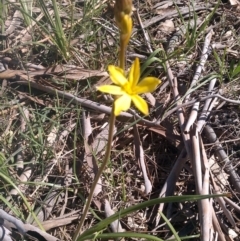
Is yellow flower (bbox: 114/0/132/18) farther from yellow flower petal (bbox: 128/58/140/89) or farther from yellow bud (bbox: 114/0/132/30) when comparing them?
yellow flower petal (bbox: 128/58/140/89)

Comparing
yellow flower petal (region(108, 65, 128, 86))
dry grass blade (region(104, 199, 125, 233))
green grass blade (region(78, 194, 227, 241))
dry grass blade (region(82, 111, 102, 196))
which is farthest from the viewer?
dry grass blade (region(82, 111, 102, 196))

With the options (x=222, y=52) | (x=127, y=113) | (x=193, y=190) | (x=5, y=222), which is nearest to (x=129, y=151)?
(x=127, y=113)

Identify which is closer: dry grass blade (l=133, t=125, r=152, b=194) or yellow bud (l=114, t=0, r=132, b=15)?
yellow bud (l=114, t=0, r=132, b=15)

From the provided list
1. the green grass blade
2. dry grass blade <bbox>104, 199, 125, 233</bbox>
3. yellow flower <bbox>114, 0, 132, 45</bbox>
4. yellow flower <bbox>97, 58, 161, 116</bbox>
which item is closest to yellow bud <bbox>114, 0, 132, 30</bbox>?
yellow flower <bbox>114, 0, 132, 45</bbox>

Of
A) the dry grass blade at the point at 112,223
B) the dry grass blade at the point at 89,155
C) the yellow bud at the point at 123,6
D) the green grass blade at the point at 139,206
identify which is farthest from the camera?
the dry grass blade at the point at 89,155

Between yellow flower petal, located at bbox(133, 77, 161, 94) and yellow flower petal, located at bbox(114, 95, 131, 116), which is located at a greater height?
yellow flower petal, located at bbox(133, 77, 161, 94)

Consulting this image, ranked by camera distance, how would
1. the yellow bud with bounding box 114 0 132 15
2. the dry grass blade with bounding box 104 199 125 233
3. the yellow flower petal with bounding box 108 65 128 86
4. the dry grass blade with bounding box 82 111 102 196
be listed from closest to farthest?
the yellow bud with bounding box 114 0 132 15, the yellow flower petal with bounding box 108 65 128 86, the dry grass blade with bounding box 104 199 125 233, the dry grass blade with bounding box 82 111 102 196

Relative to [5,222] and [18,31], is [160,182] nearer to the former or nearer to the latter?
[5,222]

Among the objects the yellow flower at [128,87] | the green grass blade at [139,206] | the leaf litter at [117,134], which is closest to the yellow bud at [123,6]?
the yellow flower at [128,87]

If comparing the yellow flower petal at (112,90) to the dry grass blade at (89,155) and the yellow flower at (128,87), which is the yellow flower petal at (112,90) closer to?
the yellow flower at (128,87)
